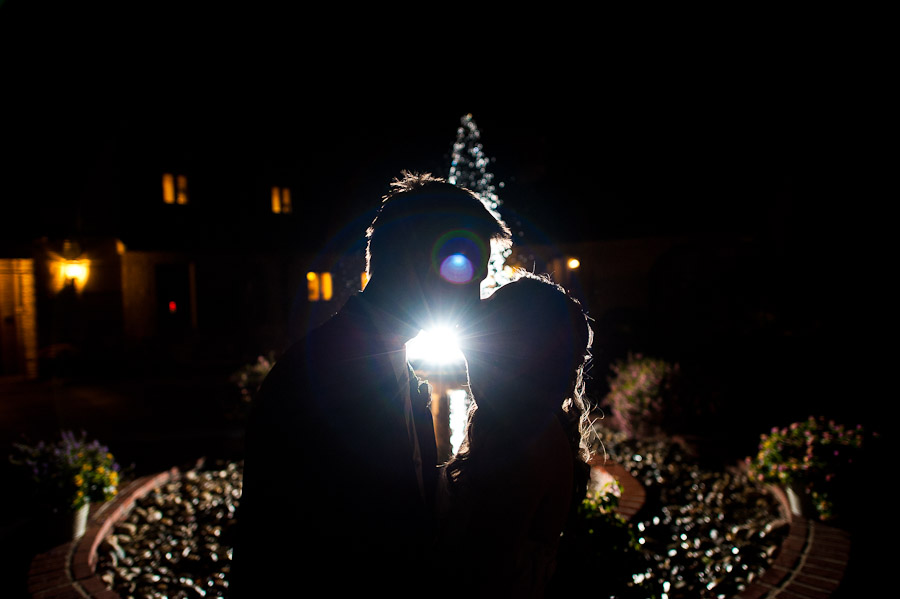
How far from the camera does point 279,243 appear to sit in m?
17.2

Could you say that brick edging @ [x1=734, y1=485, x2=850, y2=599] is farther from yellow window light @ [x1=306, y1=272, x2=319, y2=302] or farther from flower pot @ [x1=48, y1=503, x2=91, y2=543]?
yellow window light @ [x1=306, y1=272, x2=319, y2=302]

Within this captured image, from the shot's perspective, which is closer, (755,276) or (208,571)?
(208,571)

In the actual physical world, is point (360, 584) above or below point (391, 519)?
below

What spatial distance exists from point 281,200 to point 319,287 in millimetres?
3417

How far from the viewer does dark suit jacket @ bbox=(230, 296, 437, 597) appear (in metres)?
1.11

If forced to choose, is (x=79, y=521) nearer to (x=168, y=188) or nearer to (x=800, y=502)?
(x=800, y=502)

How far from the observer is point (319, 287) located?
1752 centimetres

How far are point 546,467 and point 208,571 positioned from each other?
3.66 m

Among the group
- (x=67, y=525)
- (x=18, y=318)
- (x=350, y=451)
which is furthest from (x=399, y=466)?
(x=18, y=318)

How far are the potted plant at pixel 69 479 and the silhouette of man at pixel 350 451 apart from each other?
3964mm

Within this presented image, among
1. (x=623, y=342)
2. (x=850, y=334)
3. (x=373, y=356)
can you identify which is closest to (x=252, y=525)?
(x=373, y=356)

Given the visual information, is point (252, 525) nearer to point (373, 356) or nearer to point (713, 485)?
point (373, 356)

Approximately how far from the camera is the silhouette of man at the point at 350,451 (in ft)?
3.64

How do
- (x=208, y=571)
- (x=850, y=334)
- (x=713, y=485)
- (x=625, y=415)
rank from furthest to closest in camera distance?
1. (x=850, y=334)
2. (x=625, y=415)
3. (x=713, y=485)
4. (x=208, y=571)
